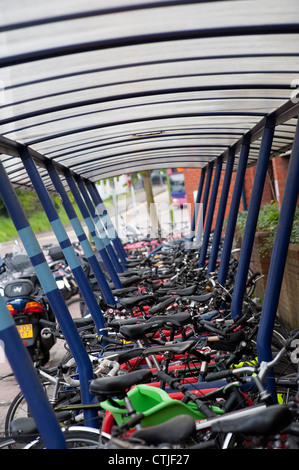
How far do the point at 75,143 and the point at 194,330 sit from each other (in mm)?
2466

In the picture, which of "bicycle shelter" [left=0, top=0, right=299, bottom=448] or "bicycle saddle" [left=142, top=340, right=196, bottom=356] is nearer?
"bicycle shelter" [left=0, top=0, right=299, bottom=448]

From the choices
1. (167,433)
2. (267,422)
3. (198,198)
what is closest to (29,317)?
(167,433)

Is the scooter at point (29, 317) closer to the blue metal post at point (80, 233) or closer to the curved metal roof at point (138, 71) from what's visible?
the blue metal post at point (80, 233)

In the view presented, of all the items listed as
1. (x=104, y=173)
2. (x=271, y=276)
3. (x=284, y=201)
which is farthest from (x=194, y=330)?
(x=104, y=173)

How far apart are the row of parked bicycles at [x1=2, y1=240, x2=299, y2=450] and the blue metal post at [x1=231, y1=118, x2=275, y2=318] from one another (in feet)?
0.42

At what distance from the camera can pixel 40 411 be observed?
10.9 ft

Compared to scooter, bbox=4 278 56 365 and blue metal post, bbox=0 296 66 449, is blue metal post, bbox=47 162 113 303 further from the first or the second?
blue metal post, bbox=0 296 66 449

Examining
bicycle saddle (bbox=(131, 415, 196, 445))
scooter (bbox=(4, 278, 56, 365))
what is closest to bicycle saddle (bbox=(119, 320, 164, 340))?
bicycle saddle (bbox=(131, 415, 196, 445))

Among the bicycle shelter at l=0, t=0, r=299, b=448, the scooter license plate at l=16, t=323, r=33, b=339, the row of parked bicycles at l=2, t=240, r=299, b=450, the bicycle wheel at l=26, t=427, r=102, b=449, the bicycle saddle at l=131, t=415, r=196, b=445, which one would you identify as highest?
the bicycle shelter at l=0, t=0, r=299, b=448

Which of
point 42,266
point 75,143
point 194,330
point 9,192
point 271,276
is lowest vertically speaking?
point 194,330

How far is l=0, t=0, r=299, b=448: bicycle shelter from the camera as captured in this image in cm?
293

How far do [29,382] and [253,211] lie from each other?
10.2 feet

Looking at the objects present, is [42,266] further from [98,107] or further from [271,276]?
[271,276]

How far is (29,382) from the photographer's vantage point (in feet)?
10.9
